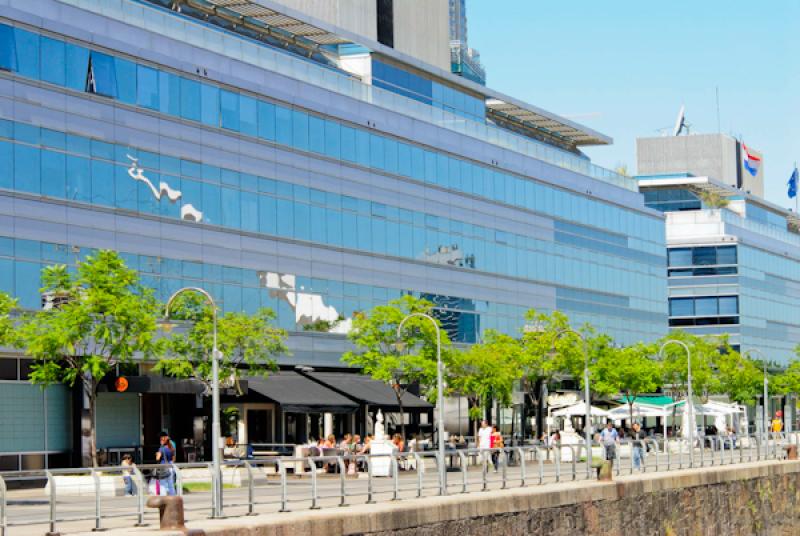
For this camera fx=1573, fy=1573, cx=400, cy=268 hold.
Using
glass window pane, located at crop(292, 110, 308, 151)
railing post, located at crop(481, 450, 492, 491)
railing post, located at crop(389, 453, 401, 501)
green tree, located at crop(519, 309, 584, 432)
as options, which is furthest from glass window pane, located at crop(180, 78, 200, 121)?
railing post, located at crop(389, 453, 401, 501)

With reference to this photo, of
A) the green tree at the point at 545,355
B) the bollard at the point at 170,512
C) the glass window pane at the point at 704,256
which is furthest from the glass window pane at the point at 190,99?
the glass window pane at the point at 704,256

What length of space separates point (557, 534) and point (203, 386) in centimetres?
2240

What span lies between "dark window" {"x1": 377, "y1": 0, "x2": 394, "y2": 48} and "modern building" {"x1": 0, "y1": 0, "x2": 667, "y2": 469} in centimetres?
15

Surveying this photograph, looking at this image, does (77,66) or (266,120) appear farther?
(266,120)

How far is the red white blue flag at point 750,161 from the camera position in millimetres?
149250

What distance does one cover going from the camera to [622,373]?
273ft

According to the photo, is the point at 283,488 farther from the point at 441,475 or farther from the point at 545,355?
the point at 545,355

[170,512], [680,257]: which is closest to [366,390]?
[170,512]

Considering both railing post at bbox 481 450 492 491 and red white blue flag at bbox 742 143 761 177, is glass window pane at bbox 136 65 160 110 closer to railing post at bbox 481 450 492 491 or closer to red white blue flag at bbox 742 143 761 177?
railing post at bbox 481 450 492 491

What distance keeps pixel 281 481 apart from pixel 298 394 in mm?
30946

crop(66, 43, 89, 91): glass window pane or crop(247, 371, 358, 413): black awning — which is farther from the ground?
crop(66, 43, 89, 91): glass window pane

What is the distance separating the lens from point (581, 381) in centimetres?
7988

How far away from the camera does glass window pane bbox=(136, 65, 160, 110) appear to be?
55625 mm

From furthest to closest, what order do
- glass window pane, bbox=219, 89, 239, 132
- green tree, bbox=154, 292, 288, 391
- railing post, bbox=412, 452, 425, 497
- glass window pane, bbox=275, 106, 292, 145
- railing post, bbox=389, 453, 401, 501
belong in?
1. glass window pane, bbox=275, 106, 292, 145
2. glass window pane, bbox=219, 89, 239, 132
3. green tree, bbox=154, 292, 288, 391
4. railing post, bbox=412, 452, 425, 497
5. railing post, bbox=389, 453, 401, 501
